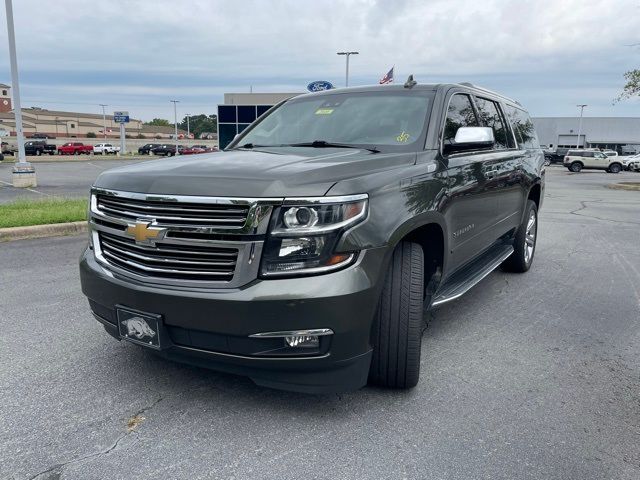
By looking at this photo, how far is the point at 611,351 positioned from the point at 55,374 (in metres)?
3.90

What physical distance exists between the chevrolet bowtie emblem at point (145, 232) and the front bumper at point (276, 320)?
0.77ft

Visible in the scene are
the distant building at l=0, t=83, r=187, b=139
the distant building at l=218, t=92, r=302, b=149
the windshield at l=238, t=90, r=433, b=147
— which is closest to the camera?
the windshield at l=238, t=90, r=433, b=147

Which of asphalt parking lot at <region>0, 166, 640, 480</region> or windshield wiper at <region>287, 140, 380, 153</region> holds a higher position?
windshield wiper at <region>287, 140, 380, 153</region>

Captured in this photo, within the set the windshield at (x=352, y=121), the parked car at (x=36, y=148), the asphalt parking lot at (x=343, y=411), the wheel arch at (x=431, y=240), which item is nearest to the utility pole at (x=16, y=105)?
the asphalt parking lot at (x=343, y=411)

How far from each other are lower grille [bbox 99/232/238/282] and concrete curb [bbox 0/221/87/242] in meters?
5.62

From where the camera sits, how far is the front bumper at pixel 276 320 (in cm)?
246

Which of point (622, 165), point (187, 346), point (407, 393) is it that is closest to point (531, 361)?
point (407, 393)

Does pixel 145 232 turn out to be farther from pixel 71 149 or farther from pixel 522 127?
pixel 71 149

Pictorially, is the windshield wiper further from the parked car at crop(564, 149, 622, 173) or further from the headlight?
the parked car at crop(564, 149, 622, 173)

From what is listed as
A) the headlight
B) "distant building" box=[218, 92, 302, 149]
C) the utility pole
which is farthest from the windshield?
"distant building" box=[218, 92, 302, 149]

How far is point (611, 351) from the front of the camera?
12.7 feet

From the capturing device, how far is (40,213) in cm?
857

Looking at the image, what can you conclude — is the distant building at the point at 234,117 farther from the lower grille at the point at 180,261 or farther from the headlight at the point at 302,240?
the headlight at the point at 302,240

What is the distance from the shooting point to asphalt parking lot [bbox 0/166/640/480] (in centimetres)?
247
